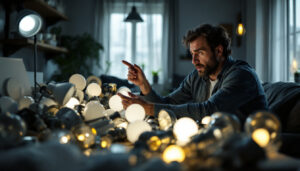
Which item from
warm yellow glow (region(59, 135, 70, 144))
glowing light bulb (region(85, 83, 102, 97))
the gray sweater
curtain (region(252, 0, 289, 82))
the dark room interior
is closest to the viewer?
the dark room interior

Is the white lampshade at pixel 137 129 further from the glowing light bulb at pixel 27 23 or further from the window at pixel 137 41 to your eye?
the window at pixel 137 41

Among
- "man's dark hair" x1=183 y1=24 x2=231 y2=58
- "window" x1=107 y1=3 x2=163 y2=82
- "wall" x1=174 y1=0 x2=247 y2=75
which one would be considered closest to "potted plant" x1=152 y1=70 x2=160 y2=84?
"window" x1=107 y1=3 x2=163 y2=82

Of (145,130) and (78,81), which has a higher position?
(78,81)

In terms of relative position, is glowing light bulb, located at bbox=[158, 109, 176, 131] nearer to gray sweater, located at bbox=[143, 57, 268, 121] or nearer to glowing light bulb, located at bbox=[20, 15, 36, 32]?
gray sweater, located at bbox=[143, 57, 268, 121]

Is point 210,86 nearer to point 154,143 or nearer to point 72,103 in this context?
point 72,103

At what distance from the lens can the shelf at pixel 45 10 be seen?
11.6 feet

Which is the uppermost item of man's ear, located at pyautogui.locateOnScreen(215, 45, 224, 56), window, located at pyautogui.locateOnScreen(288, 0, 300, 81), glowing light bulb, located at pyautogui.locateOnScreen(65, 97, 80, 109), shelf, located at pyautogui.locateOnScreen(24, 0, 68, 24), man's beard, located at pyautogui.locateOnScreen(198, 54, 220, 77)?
shelf, located at pyautogui.locateOnScreen(24, 0, 68, 24)

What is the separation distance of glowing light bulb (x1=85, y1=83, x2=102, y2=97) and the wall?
4963mm

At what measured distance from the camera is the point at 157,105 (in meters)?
1.22

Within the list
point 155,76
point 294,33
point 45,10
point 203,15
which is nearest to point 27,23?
point 45,10

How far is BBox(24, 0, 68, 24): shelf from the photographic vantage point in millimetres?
3538

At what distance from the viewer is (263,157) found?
1.54 ft

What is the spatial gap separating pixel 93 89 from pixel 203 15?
5317 mm

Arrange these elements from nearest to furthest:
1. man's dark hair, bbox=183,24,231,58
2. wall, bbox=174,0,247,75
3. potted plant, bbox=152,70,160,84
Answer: man's dark hair, bbox=183,24,231,58 < potted plant, bbox=152,70,160,84 < wall, bbox=174,0,247,75
